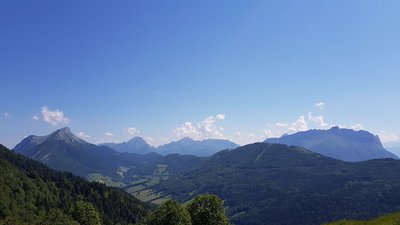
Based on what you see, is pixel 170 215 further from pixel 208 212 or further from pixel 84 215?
pixel 84 215

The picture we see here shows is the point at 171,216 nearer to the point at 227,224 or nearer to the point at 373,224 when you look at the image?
the point at 227,224

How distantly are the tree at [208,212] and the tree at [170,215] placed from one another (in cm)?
421

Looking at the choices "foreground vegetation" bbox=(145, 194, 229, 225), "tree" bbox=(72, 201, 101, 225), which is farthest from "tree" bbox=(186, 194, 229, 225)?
"tree" bbox=(72, 201, 101, 225)

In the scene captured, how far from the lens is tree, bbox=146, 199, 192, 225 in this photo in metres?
97.9

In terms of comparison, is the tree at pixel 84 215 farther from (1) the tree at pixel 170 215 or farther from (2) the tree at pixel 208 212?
(2) the tree at pixel 208 212

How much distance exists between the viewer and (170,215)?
103 metres

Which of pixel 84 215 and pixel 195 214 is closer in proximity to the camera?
pixel 195 214

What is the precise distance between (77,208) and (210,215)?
85077 millimetres

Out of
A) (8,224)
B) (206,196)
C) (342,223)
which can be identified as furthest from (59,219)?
(342,223)

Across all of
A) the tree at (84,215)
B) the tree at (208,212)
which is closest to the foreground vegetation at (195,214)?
the tree at (208,212)

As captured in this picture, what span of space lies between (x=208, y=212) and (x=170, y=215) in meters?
10.7

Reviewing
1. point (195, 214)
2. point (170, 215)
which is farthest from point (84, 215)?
point (195, 214)

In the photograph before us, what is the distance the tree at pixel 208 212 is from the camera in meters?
101

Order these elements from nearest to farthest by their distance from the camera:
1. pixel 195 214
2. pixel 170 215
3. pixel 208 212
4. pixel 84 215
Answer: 1. pixel 208 212
2. pixel 170 215
3. pixel 195 214
4. pixel 84 215
